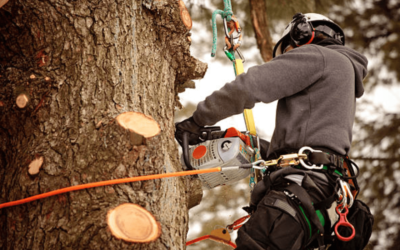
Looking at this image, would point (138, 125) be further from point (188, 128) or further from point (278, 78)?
point (278, 78)

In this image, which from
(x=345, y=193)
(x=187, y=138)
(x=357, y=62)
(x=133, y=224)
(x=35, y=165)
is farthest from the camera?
(x=187, y=138)

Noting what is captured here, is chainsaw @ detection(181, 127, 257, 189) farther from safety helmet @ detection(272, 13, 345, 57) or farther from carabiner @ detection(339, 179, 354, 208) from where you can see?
safety helmet @ detection(272, 13, 345, 57)

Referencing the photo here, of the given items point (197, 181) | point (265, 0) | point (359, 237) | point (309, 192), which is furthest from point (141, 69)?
point (265, 0)

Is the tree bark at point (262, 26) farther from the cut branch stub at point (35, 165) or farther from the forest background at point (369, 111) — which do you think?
the cut branch stub at point (35, 165)

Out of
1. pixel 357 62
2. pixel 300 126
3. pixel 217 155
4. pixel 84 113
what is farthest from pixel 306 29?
pixel 84 113

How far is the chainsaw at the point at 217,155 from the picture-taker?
2025 mm

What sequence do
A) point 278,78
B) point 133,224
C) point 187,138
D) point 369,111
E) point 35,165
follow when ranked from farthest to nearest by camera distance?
point 369,111
point 187,138
point 278,78
point 35,165
point 133,224

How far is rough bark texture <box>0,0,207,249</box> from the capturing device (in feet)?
4.61

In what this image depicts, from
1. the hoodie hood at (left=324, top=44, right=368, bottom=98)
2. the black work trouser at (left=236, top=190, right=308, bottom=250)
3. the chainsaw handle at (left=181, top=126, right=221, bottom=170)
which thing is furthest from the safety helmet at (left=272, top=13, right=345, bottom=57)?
the black work trouser at (left=236, top=190, right=308, bottom=250)

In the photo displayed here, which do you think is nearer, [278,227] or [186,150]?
[278,227]

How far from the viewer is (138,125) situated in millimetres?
1592

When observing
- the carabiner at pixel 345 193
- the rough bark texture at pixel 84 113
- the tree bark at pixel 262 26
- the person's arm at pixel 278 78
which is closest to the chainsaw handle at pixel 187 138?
the rough bark texture at pixel 84 113

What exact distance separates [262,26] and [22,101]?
2611 mm

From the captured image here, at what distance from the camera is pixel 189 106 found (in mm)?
4391
